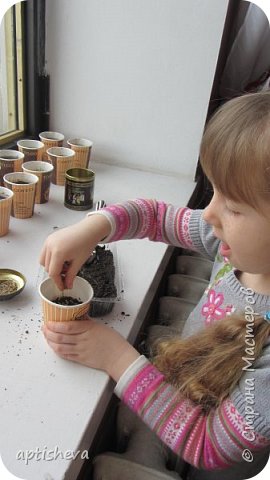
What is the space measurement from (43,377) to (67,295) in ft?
0.43

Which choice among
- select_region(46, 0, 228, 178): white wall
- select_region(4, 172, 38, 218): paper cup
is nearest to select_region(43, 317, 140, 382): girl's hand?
select_region(4, 172, 38, 218): paper cup

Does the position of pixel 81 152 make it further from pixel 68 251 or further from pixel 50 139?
Result: pixel 68 251

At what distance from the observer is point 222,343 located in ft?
1.98

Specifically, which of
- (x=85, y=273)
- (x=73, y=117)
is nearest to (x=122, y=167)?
(x=73, y=117)

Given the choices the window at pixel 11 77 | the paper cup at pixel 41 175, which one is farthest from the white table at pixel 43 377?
the window at pixel 11 77

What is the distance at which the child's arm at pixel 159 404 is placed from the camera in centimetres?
53

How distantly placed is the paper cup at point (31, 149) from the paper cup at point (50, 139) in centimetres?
2

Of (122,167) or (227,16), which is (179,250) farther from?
(227,16)

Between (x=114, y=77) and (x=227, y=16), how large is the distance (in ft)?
1.06

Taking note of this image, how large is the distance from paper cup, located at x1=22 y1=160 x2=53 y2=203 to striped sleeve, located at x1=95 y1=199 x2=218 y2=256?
23 cm

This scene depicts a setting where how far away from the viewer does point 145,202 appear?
836 mm

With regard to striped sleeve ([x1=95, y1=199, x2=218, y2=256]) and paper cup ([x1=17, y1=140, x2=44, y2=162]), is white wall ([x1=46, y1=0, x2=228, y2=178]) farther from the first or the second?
striped sleeve ([x1=95, y1=199, x2=218, y2=256])

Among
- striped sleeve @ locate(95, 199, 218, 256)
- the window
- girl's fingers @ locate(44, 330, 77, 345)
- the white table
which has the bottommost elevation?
the white table

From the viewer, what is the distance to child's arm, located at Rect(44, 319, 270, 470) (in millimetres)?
525
